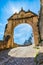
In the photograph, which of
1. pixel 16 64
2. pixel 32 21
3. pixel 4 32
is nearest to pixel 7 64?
pixel 16 64

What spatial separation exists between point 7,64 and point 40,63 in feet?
27.6

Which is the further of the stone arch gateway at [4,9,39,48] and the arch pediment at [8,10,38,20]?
the arch pediment at [8,10,38,20]

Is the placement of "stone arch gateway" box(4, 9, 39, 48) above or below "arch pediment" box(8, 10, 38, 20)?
below

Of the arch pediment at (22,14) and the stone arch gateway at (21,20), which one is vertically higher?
the arch pediment at (22,14)

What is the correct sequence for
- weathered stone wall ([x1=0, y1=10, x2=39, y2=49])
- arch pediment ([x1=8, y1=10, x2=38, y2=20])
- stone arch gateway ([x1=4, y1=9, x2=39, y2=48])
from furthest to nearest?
arch pediment ([x1=8, y1=10, x2=38, y2=20])
stone arch gateway ([x1=4, y1=9, x2=39, y2=48])
weathered stone wall ([x1=0, y1=10, x2=39, y2=49])

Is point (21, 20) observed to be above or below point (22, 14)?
below

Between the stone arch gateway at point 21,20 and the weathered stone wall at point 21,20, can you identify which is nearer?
the weathered stone wall at point 21,20

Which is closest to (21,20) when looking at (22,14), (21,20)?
(21,20)

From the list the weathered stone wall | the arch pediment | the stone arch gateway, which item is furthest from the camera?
the arch pediment

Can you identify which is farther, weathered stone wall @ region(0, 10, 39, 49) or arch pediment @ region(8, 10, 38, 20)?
arch pediment @ region(8, 10, 38, 20)

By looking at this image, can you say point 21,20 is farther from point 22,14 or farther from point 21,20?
point 22,14

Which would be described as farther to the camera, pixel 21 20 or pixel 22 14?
pixel 22 14

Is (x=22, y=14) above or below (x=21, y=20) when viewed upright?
above

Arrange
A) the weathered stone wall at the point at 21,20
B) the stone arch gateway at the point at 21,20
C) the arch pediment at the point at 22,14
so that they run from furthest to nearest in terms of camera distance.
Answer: the arch pediment at the point at 22,14, the stone arch gateway at the point at 21,20, the weathered stone wall at the point at 21,20
